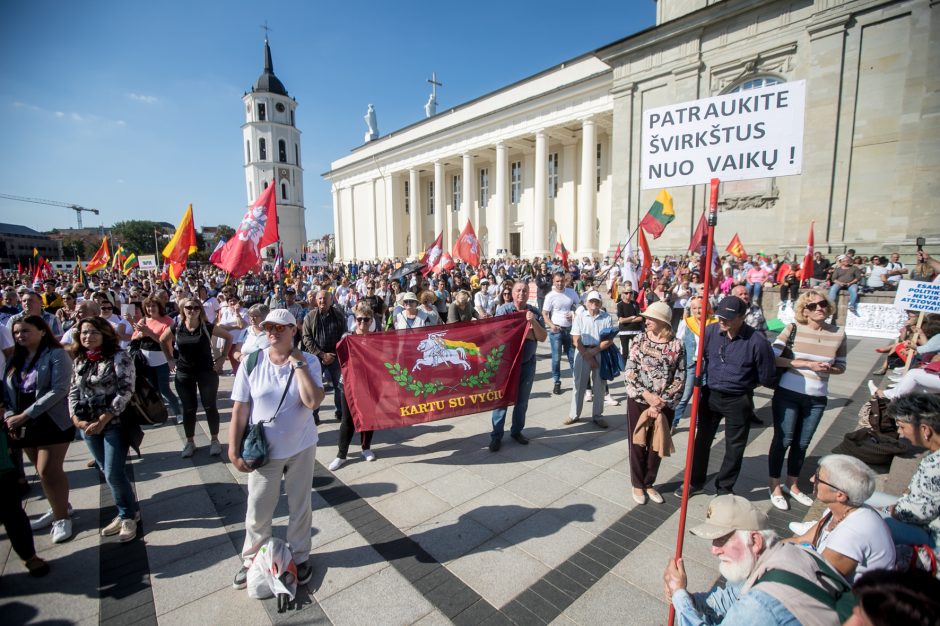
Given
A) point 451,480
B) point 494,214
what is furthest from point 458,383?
point 494,214

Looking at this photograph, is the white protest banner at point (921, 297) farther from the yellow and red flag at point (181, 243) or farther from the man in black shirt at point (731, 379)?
the yellow and red flag at point (181, 243)

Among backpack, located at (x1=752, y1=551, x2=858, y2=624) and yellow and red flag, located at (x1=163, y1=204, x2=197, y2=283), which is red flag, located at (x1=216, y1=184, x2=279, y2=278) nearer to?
yellow and red flag, located at (x1=163, y1=204, x2=197, y2=283)

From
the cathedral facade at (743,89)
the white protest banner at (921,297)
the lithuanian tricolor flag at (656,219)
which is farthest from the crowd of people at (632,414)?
the cathedral facade at (743,89)

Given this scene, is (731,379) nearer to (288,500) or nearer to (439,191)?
(288,500)

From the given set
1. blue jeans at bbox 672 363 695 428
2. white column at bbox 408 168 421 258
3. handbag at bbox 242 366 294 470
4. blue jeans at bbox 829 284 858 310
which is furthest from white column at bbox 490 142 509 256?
handbag at bbox 242 366 294 470

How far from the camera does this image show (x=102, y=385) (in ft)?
11.7

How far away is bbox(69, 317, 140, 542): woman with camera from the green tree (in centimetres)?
8275

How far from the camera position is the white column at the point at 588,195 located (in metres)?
28.5

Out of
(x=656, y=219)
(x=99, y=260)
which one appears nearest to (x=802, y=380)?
(x=656, y=219)

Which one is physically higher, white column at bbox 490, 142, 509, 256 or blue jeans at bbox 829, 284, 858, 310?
white column at bbox 490, 142, 509, 256

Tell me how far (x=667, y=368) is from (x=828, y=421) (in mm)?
3993

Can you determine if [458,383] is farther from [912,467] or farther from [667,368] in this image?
[912,467]

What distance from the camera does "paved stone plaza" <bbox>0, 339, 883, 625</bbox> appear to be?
114 inches

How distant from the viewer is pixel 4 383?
146 inches
